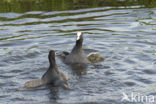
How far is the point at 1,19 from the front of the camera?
17.2m

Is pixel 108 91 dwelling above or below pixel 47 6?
below

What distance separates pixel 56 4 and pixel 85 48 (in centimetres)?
609

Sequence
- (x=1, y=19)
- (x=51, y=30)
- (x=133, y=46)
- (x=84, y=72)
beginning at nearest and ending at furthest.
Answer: (x=84, y=72), (x=133, y=46), (x=51, y=30), (x=1, y=19)

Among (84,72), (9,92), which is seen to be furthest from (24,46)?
(9,92)

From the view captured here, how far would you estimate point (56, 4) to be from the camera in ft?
62.3

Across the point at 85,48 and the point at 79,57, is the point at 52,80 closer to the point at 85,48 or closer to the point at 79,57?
the point at 79,57

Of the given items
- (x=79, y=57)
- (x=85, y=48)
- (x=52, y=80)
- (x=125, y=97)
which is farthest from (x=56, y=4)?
(x=125, y=97)

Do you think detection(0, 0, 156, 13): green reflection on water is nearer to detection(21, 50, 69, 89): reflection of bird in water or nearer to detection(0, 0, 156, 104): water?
detection(0, 0, 156, 104): water

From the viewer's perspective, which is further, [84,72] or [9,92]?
[84,72]

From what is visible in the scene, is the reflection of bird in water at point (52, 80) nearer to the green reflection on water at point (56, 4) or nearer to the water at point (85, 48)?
the water at point (85, 48)

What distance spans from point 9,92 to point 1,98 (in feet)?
1.32

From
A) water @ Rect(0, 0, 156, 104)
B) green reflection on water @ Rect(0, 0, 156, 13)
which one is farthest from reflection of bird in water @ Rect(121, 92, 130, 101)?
green reflection on water @ Rect(0, 0, 156, 13)

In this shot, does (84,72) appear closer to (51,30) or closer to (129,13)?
(51,30)

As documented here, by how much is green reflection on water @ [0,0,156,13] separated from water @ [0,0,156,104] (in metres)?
0.10
